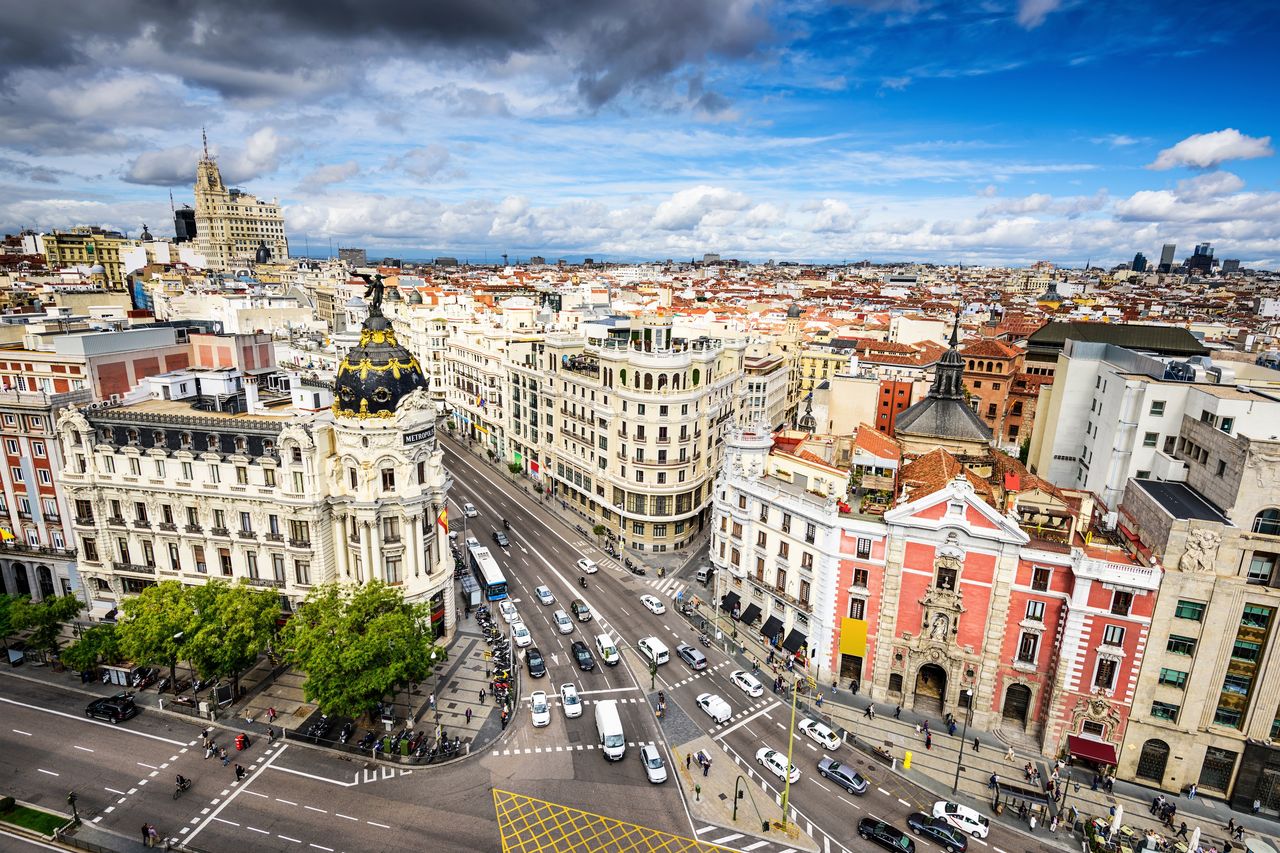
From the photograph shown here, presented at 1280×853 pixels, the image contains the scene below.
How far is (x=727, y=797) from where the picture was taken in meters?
52.8

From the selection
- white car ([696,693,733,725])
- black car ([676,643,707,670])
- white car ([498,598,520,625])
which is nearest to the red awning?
white car ([696,693,733,725])

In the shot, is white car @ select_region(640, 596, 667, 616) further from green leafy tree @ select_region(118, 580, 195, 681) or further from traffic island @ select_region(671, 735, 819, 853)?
green leafy tree @ select_region(118, 580, 195, 681)

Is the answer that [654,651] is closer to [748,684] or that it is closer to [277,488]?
[748,684]

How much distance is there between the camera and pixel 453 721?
6047 centimetres

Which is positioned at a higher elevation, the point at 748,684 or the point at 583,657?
the point at 583,657

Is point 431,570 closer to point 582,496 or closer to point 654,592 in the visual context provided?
point 654,592

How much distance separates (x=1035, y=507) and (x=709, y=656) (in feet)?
117

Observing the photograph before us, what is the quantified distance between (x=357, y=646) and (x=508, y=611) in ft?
84.8

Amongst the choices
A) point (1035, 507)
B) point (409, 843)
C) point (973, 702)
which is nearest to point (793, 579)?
point (973, 702)

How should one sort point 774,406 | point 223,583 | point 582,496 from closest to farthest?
point 223,583 < point 582,496 < point 774,406

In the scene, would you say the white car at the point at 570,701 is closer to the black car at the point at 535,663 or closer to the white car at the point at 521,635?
the black car at the point at 535,663

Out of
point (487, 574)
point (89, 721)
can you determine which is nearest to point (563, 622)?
point (487, 574)

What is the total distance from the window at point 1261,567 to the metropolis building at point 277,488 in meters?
70.4

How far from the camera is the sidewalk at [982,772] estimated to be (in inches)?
2050
